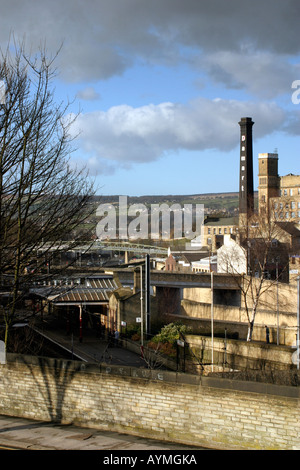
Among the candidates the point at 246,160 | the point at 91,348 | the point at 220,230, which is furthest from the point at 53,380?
the point at 220,230

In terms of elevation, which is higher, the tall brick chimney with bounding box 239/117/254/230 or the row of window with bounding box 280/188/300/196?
the tall brick chimney with bounding box 239/117/254/230

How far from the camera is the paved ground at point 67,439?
1638cm

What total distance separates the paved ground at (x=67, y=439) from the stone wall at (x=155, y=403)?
1.36 feet

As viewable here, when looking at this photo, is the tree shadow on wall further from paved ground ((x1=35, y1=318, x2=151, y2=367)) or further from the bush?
the bush

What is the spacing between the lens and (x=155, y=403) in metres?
17.3

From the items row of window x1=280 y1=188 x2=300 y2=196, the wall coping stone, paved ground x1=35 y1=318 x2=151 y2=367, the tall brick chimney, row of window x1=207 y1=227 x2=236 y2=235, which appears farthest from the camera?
row of window x1=207 y1=227 x2=236 y2=235

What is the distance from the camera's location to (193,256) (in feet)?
287

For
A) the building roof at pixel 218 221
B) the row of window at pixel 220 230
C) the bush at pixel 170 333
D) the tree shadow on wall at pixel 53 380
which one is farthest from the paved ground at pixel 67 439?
the building roof at pixel 218 221

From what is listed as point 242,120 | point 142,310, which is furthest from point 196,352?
point 242,120

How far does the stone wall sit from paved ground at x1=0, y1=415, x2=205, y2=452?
0.41 m

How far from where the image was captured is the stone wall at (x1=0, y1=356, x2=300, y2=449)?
15297mm

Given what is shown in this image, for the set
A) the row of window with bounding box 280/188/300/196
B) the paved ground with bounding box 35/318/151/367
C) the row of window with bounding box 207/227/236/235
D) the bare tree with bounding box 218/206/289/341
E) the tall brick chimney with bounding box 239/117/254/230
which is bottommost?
the paved ground with bounding box 35/318/151/367

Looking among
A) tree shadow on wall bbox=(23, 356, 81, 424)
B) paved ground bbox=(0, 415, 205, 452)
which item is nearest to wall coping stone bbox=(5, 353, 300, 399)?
tree shadow on wall bbox=(23, 356, 81, 424)

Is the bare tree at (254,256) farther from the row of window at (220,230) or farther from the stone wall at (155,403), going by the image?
the row of window at (220,230)
